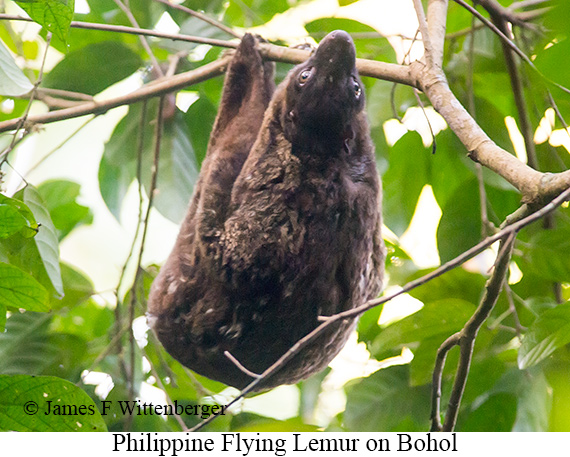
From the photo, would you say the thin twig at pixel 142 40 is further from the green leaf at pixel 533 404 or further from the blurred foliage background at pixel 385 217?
the green leaf at pixel 533 404

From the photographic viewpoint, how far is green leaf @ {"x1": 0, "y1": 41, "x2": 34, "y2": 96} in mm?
1885

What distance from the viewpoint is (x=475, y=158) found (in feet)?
4.64

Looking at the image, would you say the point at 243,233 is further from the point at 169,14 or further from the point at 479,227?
the point at 169,14

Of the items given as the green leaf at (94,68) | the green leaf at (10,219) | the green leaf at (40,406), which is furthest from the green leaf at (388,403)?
the green leaf at (94,68)

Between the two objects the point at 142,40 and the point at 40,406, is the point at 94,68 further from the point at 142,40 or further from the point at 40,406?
the point at 40,406

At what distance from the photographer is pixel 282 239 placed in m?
1.87

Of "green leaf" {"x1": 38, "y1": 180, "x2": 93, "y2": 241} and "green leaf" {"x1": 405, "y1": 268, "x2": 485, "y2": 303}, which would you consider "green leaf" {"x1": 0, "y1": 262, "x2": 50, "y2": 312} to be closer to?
"green leaf" {"x1": 38, "y1": 180, "x2": 93, "y2": 241}

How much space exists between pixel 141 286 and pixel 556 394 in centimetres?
155

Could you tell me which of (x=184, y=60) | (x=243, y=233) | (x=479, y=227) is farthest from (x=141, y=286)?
(x=479, y=227)

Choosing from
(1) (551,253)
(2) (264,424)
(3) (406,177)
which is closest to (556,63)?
(1) (551,253)

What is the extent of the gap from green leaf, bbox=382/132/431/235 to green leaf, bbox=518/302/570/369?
2.43 ft

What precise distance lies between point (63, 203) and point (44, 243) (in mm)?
790

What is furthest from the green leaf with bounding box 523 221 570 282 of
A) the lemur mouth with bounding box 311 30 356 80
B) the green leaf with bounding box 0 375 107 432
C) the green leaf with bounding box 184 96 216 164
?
the green leaf with bounding box 0 375 107 432

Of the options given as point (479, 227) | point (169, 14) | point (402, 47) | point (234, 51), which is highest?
point (169, 14)
